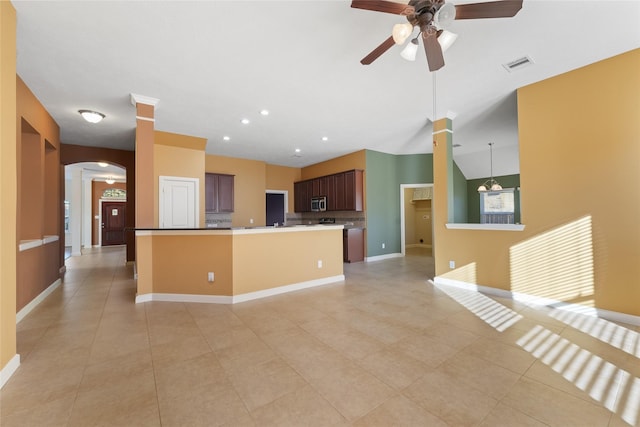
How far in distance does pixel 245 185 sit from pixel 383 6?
20.4 ft

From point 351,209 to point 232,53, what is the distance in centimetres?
472

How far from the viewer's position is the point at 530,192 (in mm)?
3504

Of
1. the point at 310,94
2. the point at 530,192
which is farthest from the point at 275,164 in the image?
the point at 530,192

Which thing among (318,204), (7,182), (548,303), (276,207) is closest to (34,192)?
(7,182)

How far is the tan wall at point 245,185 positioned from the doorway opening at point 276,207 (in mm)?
1071

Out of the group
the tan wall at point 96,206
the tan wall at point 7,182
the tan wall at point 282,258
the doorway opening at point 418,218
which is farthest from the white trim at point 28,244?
the doorway opening at point 418,218

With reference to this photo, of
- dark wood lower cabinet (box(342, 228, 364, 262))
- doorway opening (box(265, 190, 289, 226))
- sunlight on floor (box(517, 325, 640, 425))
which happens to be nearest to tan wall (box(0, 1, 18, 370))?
sunlight on floor (box(517, 325, 640, 425))

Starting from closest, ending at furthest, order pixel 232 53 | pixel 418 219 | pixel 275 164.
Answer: pixel 232 53, pixel 275 164, pixel 418 219

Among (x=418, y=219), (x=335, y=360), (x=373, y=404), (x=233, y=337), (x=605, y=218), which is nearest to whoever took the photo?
(x=373, y=404)

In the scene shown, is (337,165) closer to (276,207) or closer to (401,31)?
(276,207)

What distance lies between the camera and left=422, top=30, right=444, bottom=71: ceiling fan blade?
2012 mm

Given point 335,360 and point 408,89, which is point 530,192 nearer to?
point 408,89

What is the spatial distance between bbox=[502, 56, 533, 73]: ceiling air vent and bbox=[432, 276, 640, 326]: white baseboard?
2922 mm

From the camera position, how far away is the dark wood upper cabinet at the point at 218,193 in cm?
656
